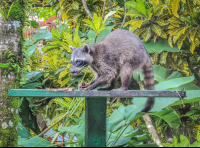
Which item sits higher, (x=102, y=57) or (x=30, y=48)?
(x=30, y=48)

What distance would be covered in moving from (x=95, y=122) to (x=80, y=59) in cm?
62

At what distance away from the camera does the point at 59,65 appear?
3.52m

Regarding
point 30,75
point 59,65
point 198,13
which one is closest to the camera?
point 198,13

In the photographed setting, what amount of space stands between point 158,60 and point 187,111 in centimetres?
91

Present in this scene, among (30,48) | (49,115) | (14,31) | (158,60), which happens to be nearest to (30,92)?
(14,31)

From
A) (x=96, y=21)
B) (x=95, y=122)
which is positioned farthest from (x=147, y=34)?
(x=95, y=122)

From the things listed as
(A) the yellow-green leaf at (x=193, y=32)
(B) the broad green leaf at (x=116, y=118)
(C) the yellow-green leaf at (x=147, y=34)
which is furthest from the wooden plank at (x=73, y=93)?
(C) the yellow-green leaf at (x=147, y=34)

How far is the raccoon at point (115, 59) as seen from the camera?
2.19m

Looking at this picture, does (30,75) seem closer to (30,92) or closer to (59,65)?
(59,65)

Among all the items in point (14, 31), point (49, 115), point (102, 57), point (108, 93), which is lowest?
point (49, 115)

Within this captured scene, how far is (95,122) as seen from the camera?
1.87 metres

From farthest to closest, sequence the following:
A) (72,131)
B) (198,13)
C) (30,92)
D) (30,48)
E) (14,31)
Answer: (30,48)
(198,13)
(72,131)
(14,31)
(30,92)

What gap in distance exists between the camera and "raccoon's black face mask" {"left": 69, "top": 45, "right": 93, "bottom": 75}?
6.95 ft

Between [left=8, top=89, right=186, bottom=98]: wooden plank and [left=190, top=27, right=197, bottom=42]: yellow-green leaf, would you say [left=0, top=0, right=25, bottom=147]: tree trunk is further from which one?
[left=190, top=27, right=197, bottom=42]: yellow-green leaf
